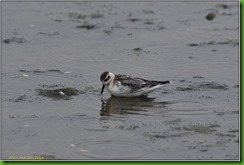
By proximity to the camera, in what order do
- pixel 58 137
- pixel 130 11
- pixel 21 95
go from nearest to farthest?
pixel 58 137 → pixel 21 95 → pixel 130 11

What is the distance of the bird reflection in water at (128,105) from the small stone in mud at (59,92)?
679mm

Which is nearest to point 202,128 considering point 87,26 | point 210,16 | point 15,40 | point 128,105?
point 128,105

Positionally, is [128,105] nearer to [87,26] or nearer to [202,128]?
[202,128]

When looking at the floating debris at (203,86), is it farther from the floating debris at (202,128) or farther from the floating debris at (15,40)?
the floating debris at (15,40)

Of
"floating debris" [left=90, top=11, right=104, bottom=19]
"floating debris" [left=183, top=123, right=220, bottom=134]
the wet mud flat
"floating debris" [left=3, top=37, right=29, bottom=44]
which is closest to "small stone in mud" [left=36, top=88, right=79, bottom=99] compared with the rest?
the wet mud flat

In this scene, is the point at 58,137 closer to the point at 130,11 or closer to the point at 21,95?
the point at 21,95

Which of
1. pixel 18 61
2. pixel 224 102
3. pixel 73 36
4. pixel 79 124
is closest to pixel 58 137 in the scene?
pixel 79 124

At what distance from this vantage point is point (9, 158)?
12.0 metres

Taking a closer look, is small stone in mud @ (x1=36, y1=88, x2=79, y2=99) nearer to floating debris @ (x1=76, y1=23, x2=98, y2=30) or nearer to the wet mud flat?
the wet mud flat

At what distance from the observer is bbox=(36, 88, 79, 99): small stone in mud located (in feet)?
51.3

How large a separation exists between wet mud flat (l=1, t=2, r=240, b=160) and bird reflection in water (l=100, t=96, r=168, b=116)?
0.07 feet

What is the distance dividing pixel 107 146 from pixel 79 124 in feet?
4.41

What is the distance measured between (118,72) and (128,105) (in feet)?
6.21

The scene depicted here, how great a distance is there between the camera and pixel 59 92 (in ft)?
51.8
